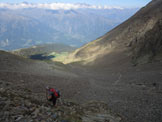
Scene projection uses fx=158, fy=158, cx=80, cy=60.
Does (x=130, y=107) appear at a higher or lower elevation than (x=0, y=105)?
lower

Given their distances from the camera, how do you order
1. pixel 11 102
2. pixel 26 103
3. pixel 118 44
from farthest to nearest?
pixel 118 44 < pixel 26 103 < pixel 11 102

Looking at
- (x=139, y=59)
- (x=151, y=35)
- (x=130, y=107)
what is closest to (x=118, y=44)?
(x=151, y=35)

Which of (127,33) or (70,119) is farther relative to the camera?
(127,33)

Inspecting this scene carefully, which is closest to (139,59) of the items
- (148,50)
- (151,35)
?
(148,50)

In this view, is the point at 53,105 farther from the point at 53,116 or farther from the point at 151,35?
the point at 151,35

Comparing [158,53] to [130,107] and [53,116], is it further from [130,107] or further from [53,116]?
[53,116]

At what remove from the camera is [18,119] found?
23.2 ft

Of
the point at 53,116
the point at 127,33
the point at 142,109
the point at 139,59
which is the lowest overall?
the point at 142,109

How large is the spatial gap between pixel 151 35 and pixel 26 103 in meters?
57.1

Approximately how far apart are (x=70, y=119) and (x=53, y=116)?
0.94m

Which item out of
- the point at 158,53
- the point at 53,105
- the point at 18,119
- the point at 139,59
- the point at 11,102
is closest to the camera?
the point at 18,119

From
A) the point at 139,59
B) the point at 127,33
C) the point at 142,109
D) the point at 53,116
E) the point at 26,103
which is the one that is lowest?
the point at 142,109

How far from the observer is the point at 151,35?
5700 cm

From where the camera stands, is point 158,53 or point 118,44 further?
point 118,44
